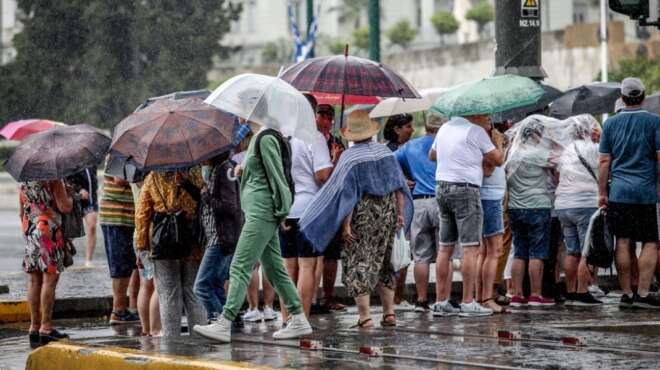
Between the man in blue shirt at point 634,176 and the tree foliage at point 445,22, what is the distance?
83.1 metres

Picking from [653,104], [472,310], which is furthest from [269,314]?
[653,104]

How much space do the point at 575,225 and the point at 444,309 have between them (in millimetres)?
1675

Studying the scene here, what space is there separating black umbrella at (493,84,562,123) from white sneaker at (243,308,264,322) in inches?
119

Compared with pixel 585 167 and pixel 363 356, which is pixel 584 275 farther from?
pixel 363 356

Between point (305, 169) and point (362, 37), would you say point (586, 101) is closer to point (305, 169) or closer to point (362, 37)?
point (305, 169)

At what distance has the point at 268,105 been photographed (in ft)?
35.7

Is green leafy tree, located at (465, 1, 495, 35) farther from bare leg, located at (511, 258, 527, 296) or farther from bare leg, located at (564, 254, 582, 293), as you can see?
bare leg, located at (511, 258, 527, 296)

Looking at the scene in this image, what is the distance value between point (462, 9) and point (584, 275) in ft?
278

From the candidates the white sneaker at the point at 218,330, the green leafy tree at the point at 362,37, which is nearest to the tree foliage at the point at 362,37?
the green leafy tree at the point at 362,37

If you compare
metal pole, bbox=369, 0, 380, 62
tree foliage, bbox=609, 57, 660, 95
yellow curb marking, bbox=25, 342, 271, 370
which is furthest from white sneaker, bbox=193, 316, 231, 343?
tree foliage, bbox=609, 57, 660, 95

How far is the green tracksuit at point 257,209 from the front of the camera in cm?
1073

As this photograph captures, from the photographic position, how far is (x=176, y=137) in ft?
35.9

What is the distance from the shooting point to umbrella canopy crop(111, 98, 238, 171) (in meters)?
10.9

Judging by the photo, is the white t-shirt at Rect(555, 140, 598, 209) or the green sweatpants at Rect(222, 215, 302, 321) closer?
the green sweatpants at Rect(222, 215, 302, 321)
